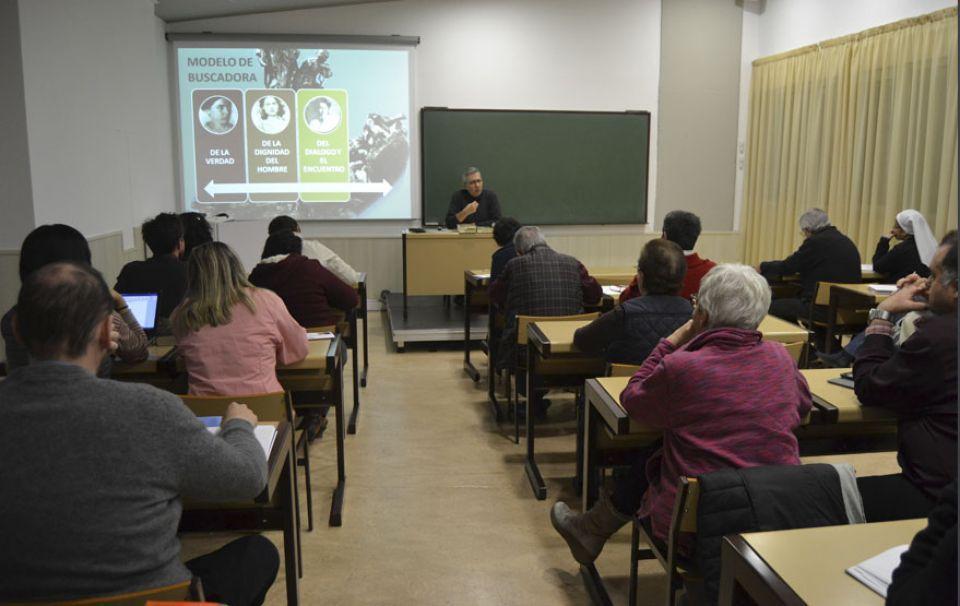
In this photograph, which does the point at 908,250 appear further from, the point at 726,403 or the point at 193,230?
the point at 193,230

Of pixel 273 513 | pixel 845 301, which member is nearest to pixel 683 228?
pixel 845 301

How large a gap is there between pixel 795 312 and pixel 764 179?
303 cm

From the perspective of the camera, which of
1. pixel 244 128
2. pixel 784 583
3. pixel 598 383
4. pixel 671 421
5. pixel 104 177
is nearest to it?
pixel 784 583

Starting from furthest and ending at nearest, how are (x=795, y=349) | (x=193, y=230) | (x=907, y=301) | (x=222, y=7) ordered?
(x=222, y=7)
(x=193, y=230)
(x=795, y=349)
(x=907, y=301)

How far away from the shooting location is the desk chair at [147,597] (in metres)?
1.30

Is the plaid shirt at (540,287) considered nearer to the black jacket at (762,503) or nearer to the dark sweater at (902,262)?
the black jacket at (762,503)

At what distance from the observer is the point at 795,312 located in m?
5.49

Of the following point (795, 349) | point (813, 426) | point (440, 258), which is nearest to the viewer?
point (813, 426)

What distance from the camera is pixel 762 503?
1663 millimetres

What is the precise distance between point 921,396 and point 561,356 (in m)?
1.69

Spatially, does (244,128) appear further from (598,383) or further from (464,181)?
(598,383)

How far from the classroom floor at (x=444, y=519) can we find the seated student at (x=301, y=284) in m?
0.73

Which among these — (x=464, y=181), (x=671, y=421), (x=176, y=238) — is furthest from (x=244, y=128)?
(x=671, y=421)

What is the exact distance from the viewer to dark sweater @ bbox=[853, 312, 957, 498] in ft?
6.15
